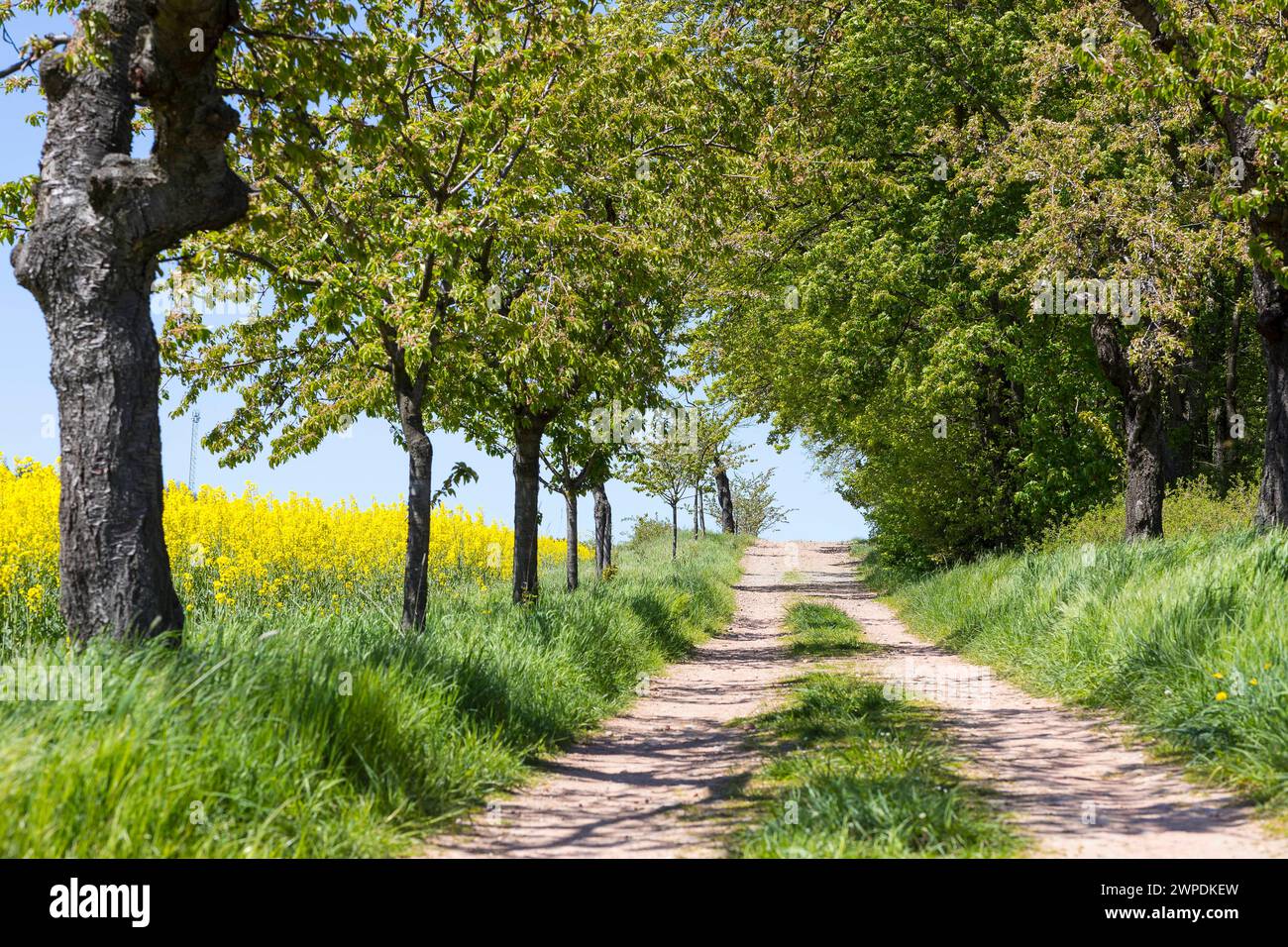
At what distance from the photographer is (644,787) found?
7.04 meters

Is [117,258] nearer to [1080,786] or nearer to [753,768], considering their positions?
[753,768]

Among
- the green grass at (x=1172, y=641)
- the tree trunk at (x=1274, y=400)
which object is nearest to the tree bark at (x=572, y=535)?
the green grass at (x=1172, y=641)

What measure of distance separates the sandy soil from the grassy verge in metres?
0.25

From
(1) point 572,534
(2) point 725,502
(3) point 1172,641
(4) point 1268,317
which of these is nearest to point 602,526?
(1) point 572,534

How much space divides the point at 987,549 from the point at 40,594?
1939 centimetres

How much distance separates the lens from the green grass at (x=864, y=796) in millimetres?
4922

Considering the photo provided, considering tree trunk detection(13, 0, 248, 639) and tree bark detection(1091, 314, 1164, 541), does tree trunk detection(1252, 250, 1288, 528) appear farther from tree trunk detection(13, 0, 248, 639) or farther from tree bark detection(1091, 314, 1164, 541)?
tree trunk detection(13, 0, 248, 639)

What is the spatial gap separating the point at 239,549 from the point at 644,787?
831 centimetres

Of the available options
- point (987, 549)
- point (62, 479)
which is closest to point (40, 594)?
point (62, 479)

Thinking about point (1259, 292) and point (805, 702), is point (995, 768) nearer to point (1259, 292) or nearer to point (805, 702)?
point (805, 702)

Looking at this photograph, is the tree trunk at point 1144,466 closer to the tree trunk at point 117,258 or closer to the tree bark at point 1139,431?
the tree bark at point 1139,431

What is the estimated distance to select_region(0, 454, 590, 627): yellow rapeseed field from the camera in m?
10.6

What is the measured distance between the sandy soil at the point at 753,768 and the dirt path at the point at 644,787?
0.01m

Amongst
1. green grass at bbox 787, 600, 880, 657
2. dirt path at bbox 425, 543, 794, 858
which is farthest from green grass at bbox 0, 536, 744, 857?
green grass at bbox 787, 600, 880, 657
